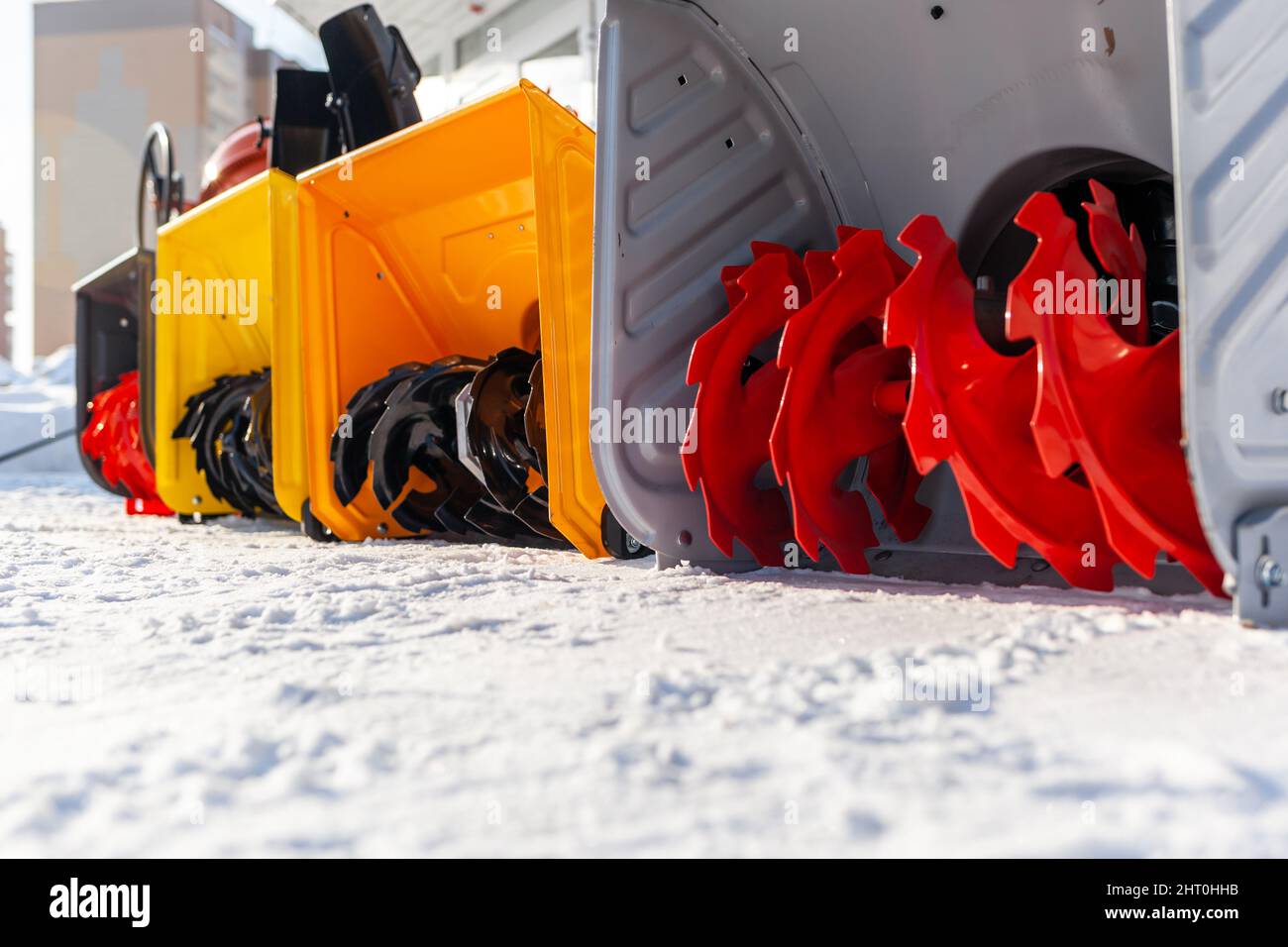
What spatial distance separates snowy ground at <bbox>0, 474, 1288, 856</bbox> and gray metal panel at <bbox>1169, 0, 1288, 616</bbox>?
0.26m

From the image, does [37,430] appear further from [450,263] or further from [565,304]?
[565,304]

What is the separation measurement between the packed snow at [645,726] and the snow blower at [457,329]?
0.72 m

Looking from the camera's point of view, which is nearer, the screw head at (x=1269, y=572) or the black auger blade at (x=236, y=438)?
the screw head at (x=1269, y=572)

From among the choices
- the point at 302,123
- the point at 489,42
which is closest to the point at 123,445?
the point at 302,123

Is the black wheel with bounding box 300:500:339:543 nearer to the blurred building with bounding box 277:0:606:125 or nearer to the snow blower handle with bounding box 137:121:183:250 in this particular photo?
the snow blower handle with bounding box 137:121:183:250

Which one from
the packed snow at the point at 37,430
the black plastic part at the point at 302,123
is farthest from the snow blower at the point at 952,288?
the packed snow at the point at 37,430

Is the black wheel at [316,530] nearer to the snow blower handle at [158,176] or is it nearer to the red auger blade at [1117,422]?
the snow blower handle at [158,176]

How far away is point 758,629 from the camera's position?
1.28 metres

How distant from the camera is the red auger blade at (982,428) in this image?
1.42m

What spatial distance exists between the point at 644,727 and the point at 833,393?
971 millimetres

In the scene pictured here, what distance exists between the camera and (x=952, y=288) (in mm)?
1540
